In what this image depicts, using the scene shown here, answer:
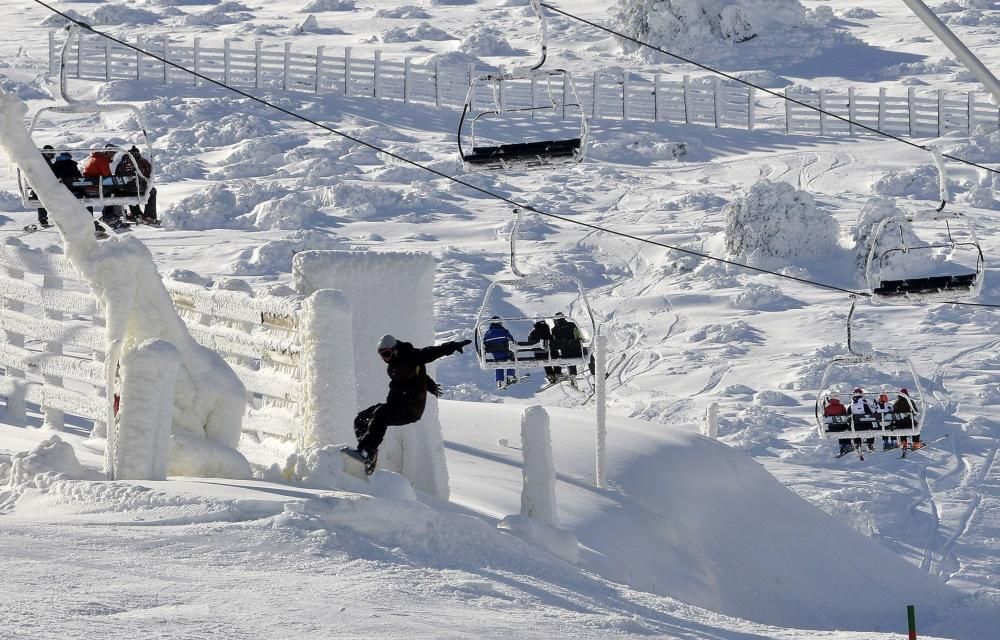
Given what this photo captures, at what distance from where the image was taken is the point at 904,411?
53.8ft

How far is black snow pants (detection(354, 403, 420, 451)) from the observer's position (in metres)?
9.19

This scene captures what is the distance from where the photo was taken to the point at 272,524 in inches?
319

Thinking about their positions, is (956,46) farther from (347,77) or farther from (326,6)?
(326,6)

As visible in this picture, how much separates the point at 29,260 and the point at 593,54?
3411 centimetres

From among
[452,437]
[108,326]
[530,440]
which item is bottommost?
[452,437]

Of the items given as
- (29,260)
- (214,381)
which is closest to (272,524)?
(214,381)

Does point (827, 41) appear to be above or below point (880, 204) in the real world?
above

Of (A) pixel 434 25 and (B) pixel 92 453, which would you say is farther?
(A) pixel 434 25

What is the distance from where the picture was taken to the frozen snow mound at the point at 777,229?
29141 millimetres

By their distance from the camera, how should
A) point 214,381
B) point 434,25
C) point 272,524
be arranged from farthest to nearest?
point 434,25 → point 214,381 → point 272,524

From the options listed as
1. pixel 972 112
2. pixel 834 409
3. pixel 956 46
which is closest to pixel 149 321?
pixel 956 46

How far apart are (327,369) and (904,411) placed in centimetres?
816

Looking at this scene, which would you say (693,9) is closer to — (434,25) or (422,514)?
(434,25)

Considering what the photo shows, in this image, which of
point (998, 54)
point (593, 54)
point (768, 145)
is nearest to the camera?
point (768, 145)
